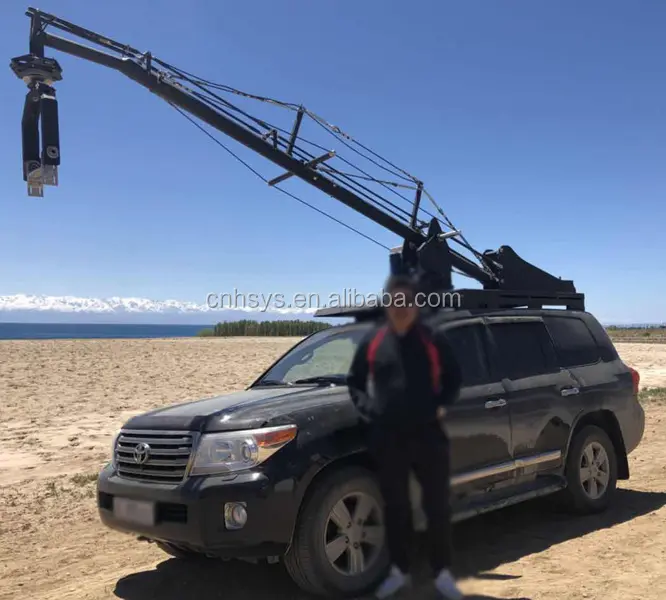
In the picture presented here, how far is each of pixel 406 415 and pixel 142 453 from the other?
6.14 ft

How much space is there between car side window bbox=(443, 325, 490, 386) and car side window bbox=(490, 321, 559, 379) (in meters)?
0.20

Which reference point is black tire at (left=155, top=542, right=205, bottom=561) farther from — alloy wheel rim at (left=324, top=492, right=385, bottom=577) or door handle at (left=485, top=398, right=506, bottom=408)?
door handle at (left=485, top=398, right=506, bottom=408)

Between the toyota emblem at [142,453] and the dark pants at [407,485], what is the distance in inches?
59.6

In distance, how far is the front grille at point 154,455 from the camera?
13.7 ft

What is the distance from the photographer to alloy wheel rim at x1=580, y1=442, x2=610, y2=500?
6086mm

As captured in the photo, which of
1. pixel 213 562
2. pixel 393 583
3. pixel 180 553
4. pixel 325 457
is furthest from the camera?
pixel 213 562

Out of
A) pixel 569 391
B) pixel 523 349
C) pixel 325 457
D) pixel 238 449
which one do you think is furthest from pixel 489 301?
pixel 238 449

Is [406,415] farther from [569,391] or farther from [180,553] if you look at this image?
[569,391]

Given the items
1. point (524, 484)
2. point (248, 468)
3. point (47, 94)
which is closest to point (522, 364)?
point (524, 484)

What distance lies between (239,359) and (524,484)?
18.1 meters

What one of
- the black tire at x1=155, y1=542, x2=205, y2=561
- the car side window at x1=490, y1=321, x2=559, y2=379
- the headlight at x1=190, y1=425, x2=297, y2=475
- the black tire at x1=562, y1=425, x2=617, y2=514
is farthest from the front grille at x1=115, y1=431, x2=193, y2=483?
the black tire at x1=562, y1=425, x2=617, y2=514

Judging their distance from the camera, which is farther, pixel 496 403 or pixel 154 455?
pixel 496 403

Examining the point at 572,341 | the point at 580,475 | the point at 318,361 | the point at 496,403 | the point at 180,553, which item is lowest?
the point at 180,553

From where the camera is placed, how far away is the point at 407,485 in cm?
381
